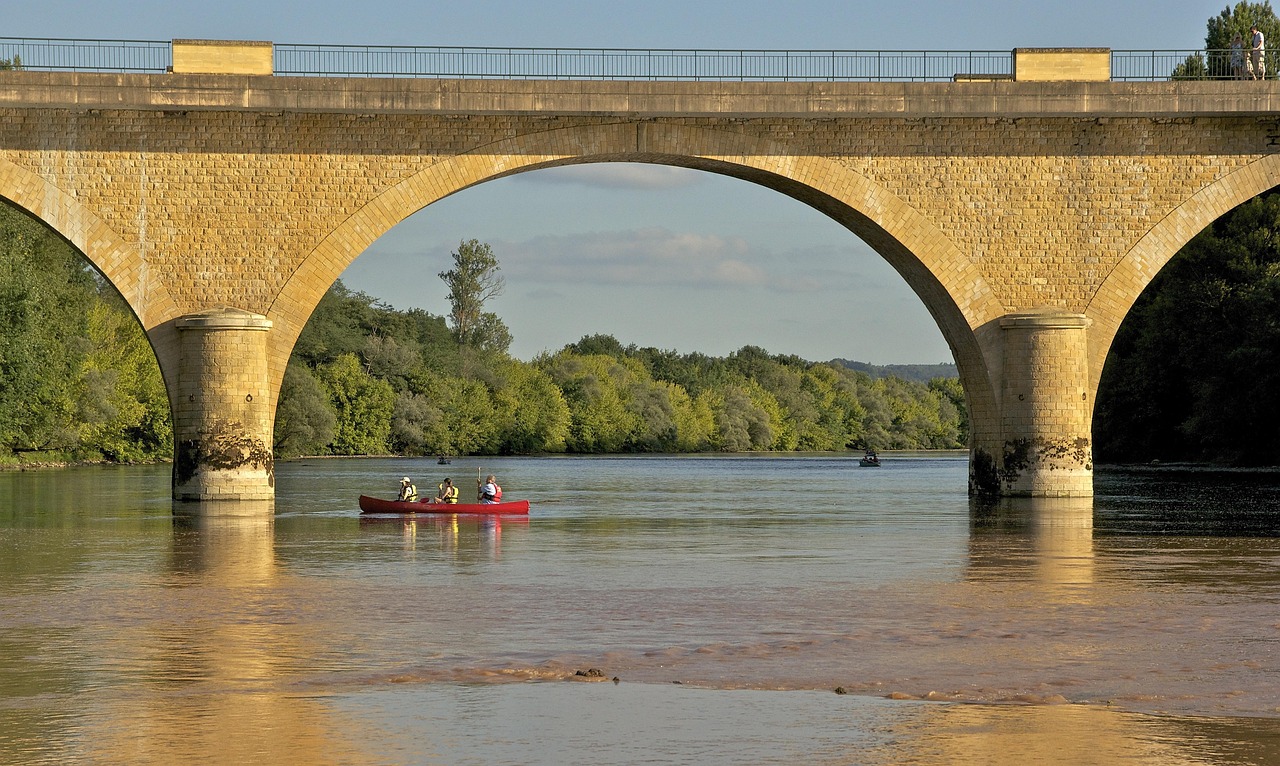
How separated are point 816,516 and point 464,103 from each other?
29.2 feet

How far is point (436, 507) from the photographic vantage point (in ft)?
83.5

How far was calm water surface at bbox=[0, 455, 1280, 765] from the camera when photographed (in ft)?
27.0

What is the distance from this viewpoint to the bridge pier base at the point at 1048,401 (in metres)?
26.7

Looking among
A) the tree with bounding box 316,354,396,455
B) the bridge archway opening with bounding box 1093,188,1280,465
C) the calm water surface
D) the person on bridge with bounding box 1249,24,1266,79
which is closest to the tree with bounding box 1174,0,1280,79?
the bridge archway opening with bounding box 1093,188,1280,465

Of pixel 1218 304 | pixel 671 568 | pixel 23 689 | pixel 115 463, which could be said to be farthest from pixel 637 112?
pixel 115 463

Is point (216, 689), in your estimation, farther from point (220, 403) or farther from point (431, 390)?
point (431, 390)

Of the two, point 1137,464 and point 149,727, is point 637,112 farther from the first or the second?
point 1137,464

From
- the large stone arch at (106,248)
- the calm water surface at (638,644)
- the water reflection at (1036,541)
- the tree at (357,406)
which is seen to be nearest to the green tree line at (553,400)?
the tree at (357,406)

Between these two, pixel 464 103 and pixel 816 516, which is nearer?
pixel 464 103

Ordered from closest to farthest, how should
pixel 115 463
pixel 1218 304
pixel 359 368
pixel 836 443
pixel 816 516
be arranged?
pixel 816 516, pixel 1218 304, pixel 115 463, pixel 359 368, pixel 836 443

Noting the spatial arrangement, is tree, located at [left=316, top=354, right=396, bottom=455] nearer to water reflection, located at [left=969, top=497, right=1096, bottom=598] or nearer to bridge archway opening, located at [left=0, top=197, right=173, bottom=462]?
bridge archway opening, located at [left=0, top=197, right=173, bottom=462]

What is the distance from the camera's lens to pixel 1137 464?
5559cm

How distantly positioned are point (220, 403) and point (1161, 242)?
15.6 m

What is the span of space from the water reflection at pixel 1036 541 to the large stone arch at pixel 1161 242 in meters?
2.62
